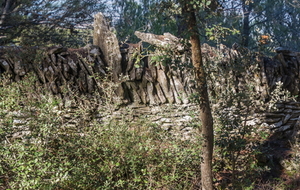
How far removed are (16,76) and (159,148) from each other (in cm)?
274

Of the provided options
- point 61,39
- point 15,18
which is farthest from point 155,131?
point 61,39

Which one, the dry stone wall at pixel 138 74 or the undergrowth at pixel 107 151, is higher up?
the dry stone wall at pixel 138 74

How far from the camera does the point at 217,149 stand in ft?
12.2

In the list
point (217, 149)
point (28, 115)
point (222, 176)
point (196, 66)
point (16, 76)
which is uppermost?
point (16, 76)

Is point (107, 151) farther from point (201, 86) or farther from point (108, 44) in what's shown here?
point (108, 44)

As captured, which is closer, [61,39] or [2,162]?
[2,162]

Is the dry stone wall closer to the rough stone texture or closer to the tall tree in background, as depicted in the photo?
the rough stone texture

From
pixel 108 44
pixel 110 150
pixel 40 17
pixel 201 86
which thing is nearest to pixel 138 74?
pixel 108 44

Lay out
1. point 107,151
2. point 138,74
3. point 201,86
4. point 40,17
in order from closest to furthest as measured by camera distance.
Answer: point 201,86, point 107,151, point 138,74, point 40,17

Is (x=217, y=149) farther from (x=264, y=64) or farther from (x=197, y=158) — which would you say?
(x=264, y=64)

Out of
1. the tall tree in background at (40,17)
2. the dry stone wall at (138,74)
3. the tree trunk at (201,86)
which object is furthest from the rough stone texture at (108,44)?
the tree trunk at (201,86)

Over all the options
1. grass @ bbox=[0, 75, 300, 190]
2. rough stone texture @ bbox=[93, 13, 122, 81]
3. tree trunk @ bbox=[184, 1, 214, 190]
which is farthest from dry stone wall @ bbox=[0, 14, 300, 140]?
tree trunk @ bbox=[184, 1, 214, 190]

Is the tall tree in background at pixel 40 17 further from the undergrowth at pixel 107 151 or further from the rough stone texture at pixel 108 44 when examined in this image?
the undergrowth at pixel 107 151

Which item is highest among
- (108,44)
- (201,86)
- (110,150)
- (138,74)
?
(108,44)
